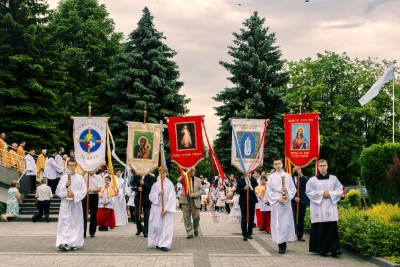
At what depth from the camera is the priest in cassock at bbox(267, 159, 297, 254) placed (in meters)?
13.7

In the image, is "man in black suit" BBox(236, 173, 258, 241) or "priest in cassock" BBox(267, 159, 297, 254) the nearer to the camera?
"priest in cassock" BBox(267, 159, 297, 254)

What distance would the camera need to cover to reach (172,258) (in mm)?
12719

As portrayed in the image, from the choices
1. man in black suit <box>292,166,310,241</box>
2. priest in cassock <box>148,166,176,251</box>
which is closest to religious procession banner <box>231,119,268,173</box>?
man in black suit <box>292,166,310,241</box>

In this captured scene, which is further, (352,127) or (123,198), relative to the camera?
(352,127)

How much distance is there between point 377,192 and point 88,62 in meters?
28.2

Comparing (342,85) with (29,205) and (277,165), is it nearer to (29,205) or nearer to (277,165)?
(29,205)

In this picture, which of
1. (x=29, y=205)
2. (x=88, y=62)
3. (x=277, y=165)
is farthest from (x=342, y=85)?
(x=277, y=165)

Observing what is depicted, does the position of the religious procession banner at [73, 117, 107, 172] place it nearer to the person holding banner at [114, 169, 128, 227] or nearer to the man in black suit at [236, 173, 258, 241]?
the man in black suit at [236, 173, 258, 241]

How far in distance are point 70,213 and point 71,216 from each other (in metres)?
0.08

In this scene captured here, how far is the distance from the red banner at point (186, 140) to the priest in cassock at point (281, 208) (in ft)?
8.58

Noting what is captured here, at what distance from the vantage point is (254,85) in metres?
41.2

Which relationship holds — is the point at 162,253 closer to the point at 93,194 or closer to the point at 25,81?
the point at 93,194

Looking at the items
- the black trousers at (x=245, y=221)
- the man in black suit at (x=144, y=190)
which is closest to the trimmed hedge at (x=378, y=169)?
the black trousers at (x=245, y=221)

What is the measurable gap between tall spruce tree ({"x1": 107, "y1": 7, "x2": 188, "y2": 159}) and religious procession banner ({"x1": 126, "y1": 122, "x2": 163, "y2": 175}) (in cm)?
2311
